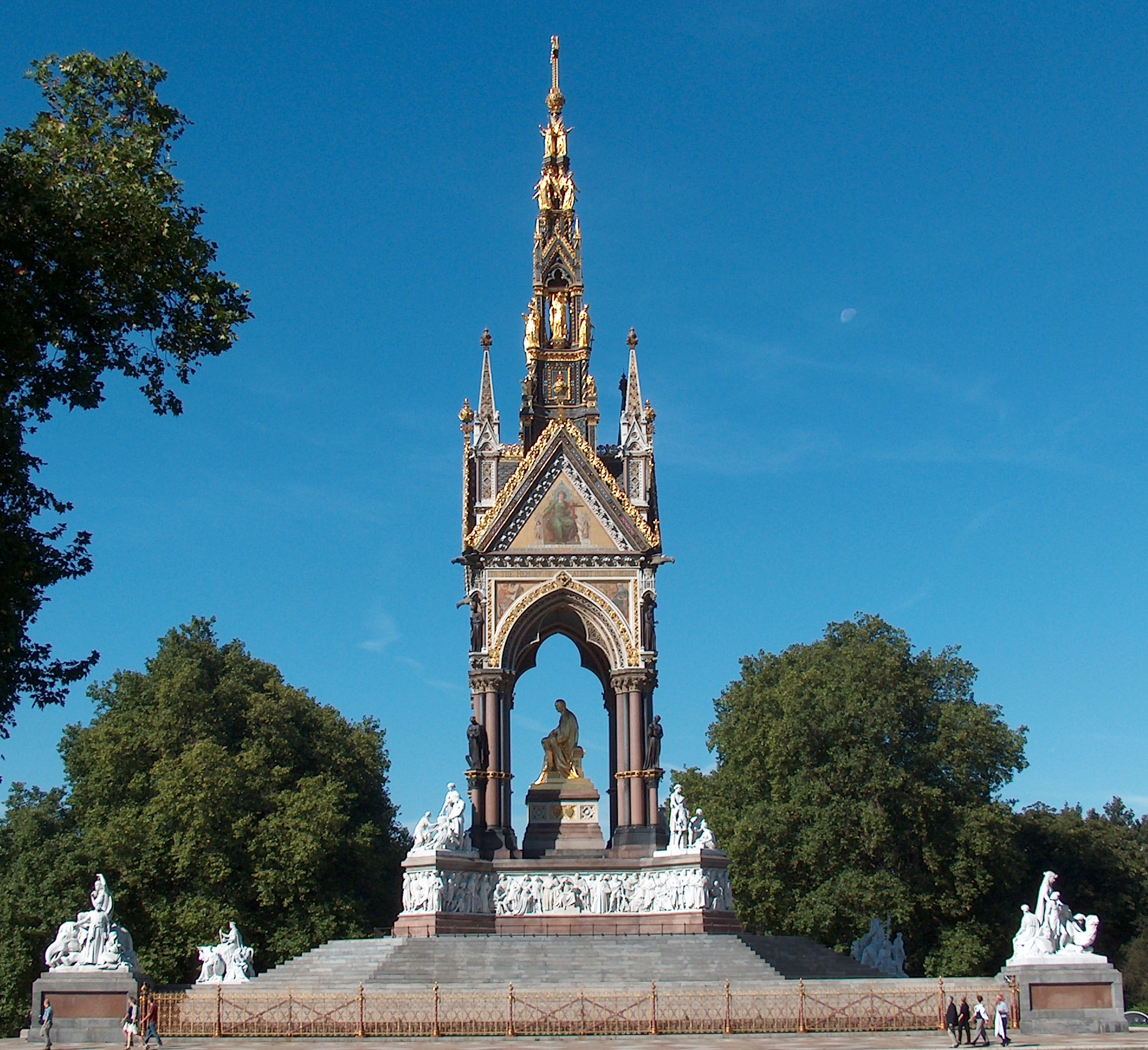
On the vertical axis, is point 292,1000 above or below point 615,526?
→ below

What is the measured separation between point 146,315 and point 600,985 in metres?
16.7

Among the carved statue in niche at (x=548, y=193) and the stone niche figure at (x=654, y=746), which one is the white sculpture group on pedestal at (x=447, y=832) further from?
the carved statue in niche at (x=548, y=193)

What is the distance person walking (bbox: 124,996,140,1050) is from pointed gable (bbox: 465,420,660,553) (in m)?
13.6

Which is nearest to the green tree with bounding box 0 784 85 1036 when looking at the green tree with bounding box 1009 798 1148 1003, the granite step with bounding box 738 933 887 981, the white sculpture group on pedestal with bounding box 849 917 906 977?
the granite step with bounding box 738 933 887 981

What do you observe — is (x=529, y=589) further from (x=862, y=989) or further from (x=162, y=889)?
(x=162, y=889)

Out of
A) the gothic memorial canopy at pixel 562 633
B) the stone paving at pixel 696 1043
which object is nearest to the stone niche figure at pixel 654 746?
the gothic memorial canopy at pixel 562 633

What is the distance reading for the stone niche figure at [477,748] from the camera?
35.4m

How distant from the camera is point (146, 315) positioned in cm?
1911

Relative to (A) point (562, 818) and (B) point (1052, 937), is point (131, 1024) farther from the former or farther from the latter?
(B) point (1052, 937)

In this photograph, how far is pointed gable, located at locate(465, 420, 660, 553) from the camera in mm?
36719

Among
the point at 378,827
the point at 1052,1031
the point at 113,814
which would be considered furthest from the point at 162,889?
the point at 1052,1031

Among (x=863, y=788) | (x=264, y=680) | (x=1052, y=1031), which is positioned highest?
(x=264, y=680)

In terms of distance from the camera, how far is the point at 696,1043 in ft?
81.8

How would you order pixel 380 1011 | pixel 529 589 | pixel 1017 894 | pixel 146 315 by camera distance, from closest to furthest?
pixel 146 315 → pixel 380 1011 → pixel 529 589 → pixel 1017 894
